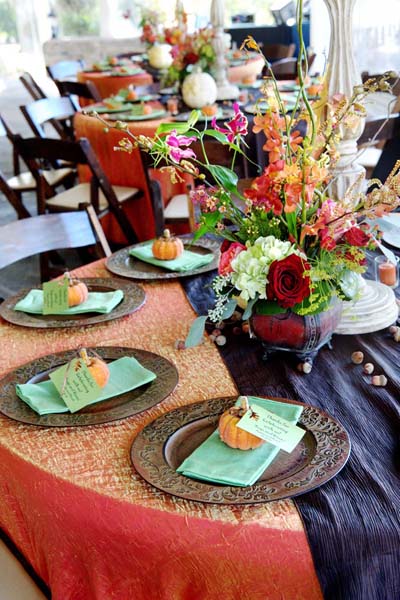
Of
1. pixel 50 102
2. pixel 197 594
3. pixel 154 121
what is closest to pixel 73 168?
pixel 50 102

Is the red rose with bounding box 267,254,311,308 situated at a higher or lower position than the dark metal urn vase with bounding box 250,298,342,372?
higher

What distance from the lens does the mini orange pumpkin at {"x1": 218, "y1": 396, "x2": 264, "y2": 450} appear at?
1078mm

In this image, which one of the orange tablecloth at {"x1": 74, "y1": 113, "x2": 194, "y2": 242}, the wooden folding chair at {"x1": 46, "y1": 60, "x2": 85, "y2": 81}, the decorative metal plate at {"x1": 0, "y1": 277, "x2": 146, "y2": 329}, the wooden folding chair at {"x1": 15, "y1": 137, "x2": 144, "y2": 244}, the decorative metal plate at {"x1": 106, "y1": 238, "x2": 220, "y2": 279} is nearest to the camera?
the decorative metal plate at {"x1": 0, "y1": 277, "x2": 146, "y2": 329}

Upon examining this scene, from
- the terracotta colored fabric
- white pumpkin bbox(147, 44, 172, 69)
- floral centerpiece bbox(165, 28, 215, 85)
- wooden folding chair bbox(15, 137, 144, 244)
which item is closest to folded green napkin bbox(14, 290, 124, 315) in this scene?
wooden folding chair bbox(15, 137, 144, 244)

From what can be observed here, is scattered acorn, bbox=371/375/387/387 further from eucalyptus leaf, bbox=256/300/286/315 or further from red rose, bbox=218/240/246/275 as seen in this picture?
red rose, bbox=218/240/246/275

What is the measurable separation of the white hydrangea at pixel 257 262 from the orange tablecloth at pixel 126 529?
0.61 feet

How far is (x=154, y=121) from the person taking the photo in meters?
3.73

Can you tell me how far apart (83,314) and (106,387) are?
0.38 m


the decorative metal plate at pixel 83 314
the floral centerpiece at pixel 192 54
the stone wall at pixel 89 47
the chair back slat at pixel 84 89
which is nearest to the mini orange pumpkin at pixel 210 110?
the floral centerpiece at pixel 192 54

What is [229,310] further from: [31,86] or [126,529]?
[31,86]

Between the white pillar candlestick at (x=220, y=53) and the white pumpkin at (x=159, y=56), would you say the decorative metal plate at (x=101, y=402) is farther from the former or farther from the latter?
the white pumpkin at (x=159, y=56)

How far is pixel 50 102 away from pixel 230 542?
333 centimetres

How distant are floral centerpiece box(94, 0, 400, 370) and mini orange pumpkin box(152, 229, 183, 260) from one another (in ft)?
1.70

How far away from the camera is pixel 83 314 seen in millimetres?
1638
